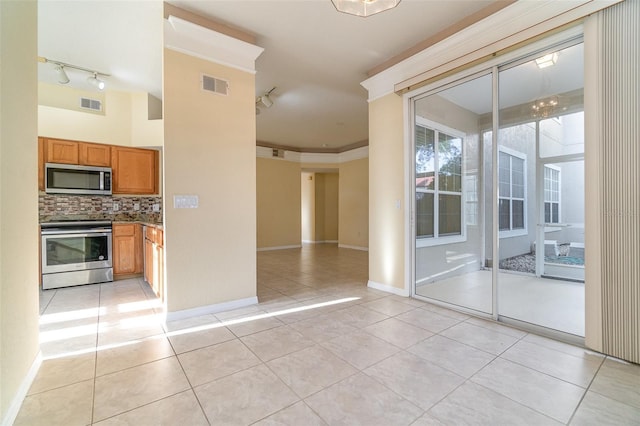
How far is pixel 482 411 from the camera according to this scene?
147 cm

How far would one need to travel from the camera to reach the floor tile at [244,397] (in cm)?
144

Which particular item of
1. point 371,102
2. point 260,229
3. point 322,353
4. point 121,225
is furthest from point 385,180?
point 260,229

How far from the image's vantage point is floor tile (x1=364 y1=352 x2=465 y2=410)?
1591 millimetres

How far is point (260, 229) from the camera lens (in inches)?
307

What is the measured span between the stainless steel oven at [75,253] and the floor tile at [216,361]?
3.09 metres

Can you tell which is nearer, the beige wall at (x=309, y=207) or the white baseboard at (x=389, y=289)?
the white baseboard at (x=389, y=289)

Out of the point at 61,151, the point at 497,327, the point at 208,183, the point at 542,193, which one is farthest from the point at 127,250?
the point at 542,193

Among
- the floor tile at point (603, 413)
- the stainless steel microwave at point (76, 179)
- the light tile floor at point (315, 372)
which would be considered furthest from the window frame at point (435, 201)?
the stainless steel microwave at point (76, 179)

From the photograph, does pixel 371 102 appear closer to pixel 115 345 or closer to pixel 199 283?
pixel 199 283

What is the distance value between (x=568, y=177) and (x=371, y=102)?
2.47m

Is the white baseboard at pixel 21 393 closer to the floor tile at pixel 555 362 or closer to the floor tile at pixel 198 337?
the floor tile at pixel 198 337

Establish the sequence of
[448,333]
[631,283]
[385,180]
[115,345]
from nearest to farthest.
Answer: [631,283], [115,345], [448,333], [385,180]

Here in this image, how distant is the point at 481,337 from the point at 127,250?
4973 millimetres

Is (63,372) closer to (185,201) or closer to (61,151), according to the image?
(185,201)
